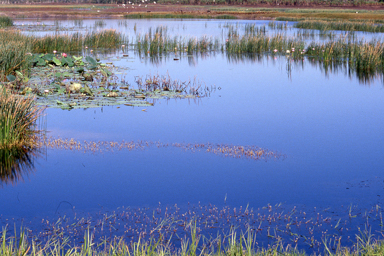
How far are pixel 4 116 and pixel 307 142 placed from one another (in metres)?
5.23

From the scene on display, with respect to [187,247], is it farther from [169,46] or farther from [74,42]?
[169,46]

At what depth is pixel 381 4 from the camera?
70.6 meters

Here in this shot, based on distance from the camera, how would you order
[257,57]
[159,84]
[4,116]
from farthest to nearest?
[257,57] → [159,84] → [4,116]

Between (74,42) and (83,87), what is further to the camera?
(74,42)

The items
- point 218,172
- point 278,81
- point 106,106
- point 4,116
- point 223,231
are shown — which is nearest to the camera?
point 223,231

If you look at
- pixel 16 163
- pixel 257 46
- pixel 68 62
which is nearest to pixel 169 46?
pixel 257 46

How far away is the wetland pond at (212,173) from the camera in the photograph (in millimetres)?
4816

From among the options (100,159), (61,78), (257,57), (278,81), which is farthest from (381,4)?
(100,159)

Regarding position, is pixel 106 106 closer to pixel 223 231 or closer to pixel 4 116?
pixel 4 116

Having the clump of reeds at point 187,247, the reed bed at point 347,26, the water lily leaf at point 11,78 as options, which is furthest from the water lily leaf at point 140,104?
the reed bed at point 347,26

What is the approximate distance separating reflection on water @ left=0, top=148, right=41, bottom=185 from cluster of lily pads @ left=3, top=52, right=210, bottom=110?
254 centimetres

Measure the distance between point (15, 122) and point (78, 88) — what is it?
3.70 meters

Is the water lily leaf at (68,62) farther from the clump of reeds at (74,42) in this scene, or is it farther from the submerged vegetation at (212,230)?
the submerged vegetation at (212,230)

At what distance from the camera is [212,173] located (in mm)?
6379
